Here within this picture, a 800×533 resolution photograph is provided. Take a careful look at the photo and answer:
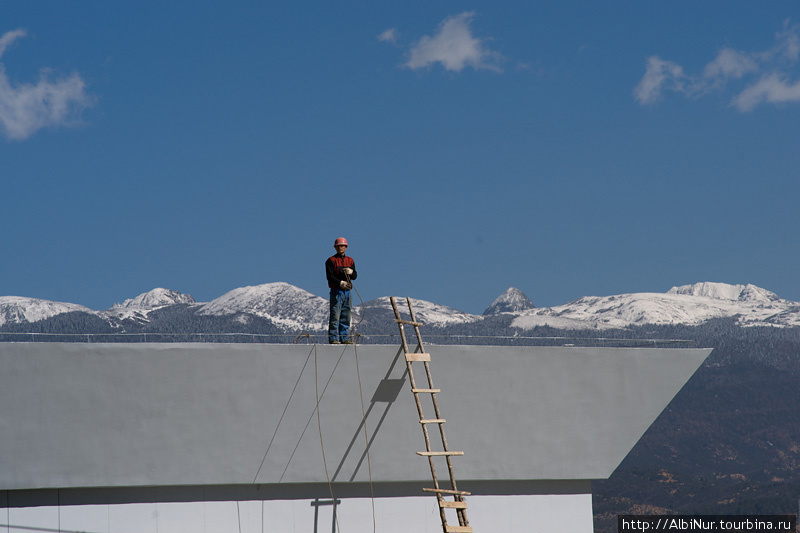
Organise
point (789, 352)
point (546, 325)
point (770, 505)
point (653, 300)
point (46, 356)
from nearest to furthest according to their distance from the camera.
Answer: point (46, 356) → point (770, 505) → point (546, 325) → point (789, 352) → point (653, 300)

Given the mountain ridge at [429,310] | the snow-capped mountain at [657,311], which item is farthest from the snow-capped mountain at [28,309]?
the snow-capped mountain at [657,311]

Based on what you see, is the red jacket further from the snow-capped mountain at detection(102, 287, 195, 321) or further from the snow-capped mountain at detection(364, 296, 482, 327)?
Result: the snow-capped mountain at detection(102, 287, 195, 321)

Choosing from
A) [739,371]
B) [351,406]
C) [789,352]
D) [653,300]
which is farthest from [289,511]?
[653,300]

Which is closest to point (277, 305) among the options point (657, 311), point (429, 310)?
point (429, 310)

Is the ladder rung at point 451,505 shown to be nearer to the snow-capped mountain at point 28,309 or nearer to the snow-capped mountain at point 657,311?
the snow-capped mountain at point 28,309

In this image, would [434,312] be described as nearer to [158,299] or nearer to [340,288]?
[158,299]

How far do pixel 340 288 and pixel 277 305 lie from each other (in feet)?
381

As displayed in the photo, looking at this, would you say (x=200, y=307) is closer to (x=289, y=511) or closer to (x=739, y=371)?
(x=739, y=371)

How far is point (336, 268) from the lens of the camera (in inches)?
482

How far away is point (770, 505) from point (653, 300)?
8681cm

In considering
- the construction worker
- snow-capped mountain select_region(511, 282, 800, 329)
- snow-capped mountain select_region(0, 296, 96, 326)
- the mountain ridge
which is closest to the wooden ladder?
the construction worker

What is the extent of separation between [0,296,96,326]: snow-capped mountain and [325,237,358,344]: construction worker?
340 feet

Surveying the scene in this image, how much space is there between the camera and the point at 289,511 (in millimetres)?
11828

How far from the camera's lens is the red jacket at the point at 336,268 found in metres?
12.2
